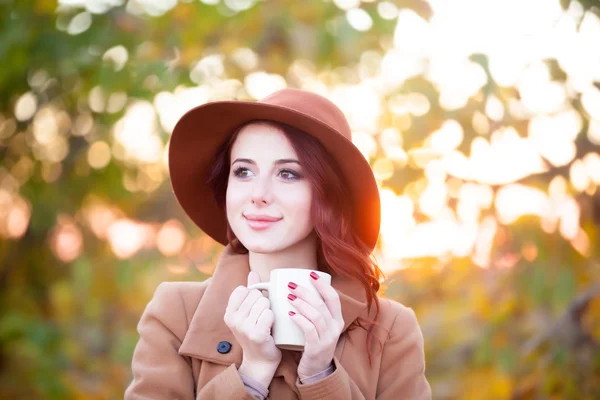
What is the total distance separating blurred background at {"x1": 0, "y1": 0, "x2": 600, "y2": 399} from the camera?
12.3 ft

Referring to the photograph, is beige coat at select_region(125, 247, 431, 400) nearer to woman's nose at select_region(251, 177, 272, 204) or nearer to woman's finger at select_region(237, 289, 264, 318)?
woman's finger at select_region(237, 289, 264, 318)

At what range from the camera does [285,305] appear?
1.78m

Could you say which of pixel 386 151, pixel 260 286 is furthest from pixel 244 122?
pixel 386 151

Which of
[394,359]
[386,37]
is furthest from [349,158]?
[386,37]

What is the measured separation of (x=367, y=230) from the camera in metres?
2.24

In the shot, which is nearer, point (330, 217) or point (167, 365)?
point (167, 365)

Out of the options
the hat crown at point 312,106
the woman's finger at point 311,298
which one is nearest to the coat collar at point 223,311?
the woman's finger at point 311,298

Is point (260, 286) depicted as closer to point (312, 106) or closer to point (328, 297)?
point (328, 297)

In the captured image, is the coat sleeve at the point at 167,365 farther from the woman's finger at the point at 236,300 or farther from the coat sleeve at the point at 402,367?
the coat sleeve at the point at 402,367

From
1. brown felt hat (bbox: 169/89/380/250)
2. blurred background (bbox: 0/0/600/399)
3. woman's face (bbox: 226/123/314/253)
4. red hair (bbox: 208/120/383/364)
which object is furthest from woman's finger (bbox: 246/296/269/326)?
blurred background (bbox: 0/0/600/399)

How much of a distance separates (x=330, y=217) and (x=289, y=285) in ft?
1.20

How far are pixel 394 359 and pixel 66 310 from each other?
11.1ft

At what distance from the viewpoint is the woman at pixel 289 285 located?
1817mm

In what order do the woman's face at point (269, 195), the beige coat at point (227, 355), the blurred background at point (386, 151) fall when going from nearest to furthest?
1. the beige coat at point (227, 355)
2. the woman's face at point (269, 195)
3. the blurred background at point (386, 151)
